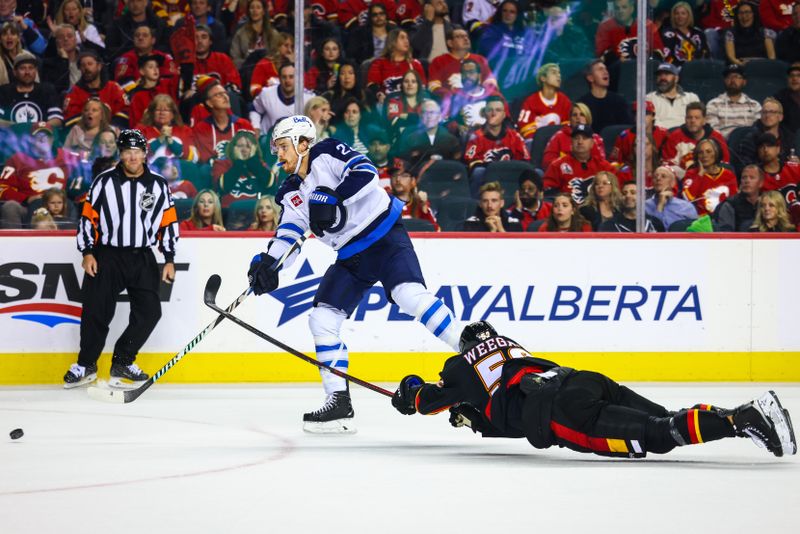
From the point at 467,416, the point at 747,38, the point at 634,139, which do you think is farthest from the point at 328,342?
the point at 747,38

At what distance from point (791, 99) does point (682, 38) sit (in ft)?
2.70

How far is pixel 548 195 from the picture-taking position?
742cm

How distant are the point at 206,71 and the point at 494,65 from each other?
1.93 metres

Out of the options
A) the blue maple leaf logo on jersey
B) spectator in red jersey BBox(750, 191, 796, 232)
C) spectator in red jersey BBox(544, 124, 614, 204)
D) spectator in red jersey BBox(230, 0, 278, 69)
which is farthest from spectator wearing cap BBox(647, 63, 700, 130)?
spectator in red jersey BBox(230, 0, 278, 69)

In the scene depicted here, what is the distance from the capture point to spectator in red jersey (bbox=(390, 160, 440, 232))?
23.8 feet

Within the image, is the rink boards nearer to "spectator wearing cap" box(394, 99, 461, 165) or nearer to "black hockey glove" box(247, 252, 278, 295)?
"spectator wearing cap" box(394, 99, 461, 165)

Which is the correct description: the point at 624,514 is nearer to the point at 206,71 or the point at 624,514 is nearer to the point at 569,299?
the point at 569,299

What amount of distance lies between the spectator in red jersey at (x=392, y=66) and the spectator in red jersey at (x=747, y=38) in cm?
213

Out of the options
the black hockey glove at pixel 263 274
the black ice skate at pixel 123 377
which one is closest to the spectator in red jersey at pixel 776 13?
the black hockey glove at pixel 263 274

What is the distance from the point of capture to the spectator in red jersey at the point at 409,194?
7.24m

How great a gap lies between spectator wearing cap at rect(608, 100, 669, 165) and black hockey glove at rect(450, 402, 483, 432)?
3.57m

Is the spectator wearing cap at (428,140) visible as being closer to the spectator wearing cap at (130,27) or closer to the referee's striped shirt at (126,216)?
the referee's striped shirt at (126,216)

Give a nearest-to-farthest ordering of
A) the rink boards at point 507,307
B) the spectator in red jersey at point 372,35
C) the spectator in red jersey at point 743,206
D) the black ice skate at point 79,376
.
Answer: the black ice skate at point 79,376 → the rink boards at point 507,307 → the spectator in red jersey at point 743,206 → the spectator in red jersey at point 372,35

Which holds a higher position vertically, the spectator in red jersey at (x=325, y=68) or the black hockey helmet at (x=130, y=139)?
the spectator in red jersey at (x=325, y=68)
